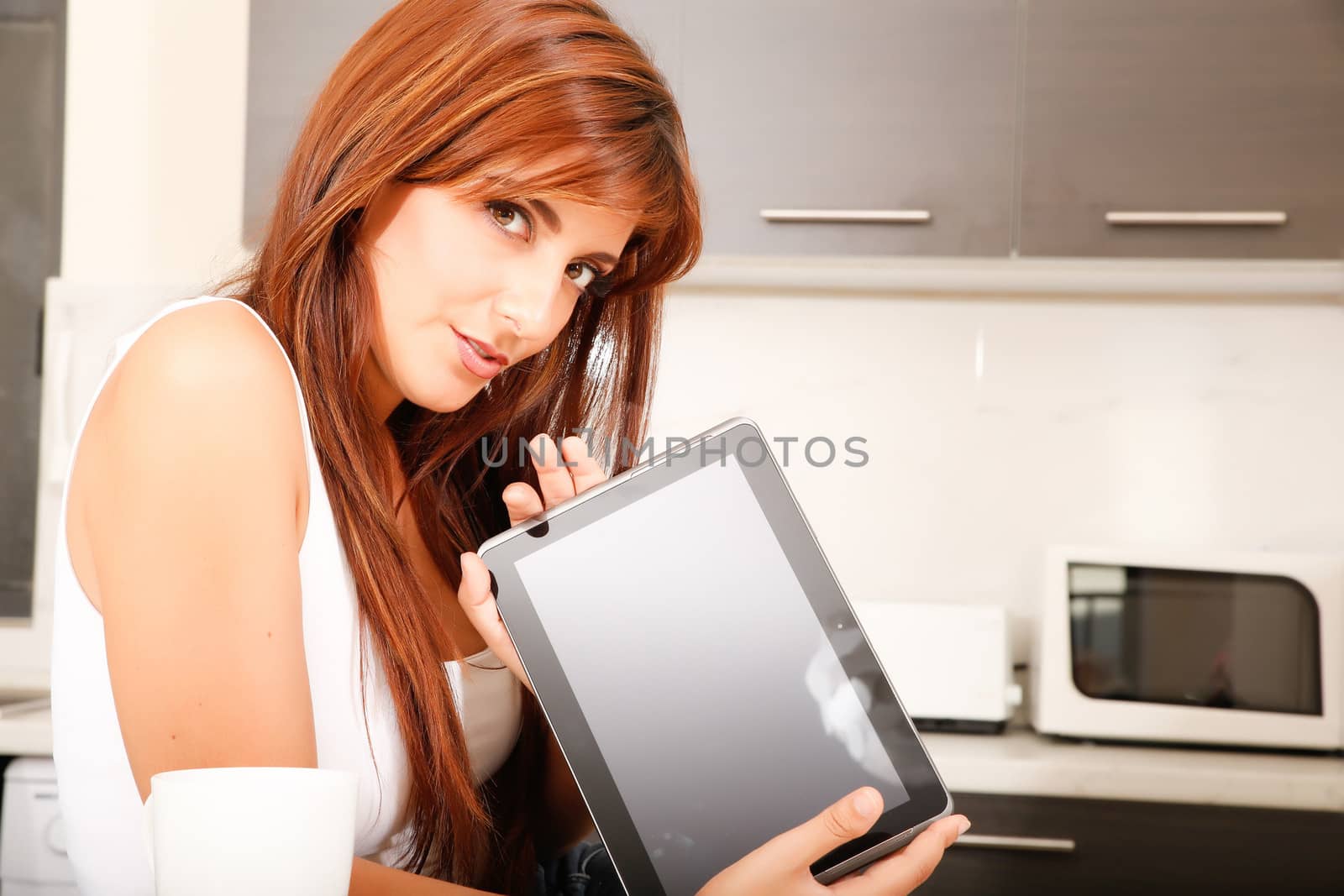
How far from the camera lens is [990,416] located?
1.87 m

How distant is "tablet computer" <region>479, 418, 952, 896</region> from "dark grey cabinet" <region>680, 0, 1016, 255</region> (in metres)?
0.90

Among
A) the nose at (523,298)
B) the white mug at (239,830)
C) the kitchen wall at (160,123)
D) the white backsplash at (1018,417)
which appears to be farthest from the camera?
the kitchen wall at (160,123)

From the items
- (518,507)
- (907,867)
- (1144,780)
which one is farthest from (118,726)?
(1144,780)

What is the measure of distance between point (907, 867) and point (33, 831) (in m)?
1.26

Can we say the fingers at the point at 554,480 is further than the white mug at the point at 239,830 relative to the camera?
Yes

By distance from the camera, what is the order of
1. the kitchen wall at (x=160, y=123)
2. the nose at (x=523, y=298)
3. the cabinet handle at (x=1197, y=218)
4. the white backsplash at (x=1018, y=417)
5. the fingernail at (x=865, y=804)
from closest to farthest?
the fingernail at (x=865, y=804)
the nose at (x=523, y=298)
the cabinet handle at (x=1197, y=218)
the white backsplash at (x=1018, y=417)
the kitchen wall at (x=160, y=123)

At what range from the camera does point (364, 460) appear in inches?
31.3

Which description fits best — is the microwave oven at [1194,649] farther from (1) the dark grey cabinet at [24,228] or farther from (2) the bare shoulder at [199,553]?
(1) the dark grey cabinet at [24,228]

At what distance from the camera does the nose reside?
807mm

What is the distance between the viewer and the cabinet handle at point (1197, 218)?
4.85 feet

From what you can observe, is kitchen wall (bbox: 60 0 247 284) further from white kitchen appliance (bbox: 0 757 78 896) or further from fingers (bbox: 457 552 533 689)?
fingers (bbox: 457 552 533 689)

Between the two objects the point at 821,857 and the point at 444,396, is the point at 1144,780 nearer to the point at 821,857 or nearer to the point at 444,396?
the point at 821,857

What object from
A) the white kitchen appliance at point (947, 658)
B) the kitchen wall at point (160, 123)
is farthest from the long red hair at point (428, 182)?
the kitchen wall at point (160, 123)

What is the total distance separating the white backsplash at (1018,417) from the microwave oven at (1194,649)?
0.23 meters
